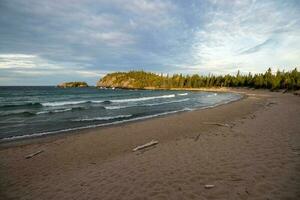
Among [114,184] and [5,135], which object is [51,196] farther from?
[5,135]

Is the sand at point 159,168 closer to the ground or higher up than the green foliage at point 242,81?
closer to the ground

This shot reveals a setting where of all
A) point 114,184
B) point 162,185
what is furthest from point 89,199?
point 162,185

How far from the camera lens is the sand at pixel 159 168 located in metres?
6.33

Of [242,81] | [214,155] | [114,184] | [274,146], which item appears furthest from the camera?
[242,81]

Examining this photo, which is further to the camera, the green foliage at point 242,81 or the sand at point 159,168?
the green foliage at point 242,81

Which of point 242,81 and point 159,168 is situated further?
point 242,81

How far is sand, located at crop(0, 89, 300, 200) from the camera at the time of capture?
6.33 m

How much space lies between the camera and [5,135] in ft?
52.8

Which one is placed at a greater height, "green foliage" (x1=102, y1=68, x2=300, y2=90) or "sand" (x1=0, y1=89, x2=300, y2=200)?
"green foliage" (x1=102, y1=68, x2=300, y2=90)

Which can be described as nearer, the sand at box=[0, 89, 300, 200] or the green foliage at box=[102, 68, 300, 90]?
the sand at box=[0, 89, 300, 200]

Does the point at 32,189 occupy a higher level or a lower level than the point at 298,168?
lower

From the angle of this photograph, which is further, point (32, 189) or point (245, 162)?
point (245, 162)

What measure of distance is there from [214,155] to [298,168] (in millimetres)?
2874

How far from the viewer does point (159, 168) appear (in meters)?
8.23
